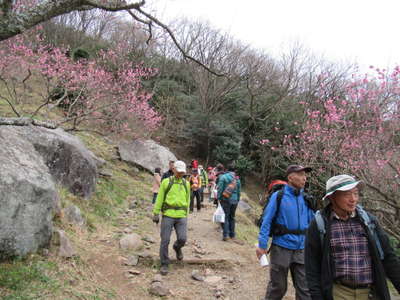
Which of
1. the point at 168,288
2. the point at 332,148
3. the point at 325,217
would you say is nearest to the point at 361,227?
the point at 325,217

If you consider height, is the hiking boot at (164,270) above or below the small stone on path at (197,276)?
above

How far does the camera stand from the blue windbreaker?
340cm

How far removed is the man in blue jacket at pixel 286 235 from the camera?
11.1ft

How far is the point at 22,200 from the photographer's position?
388 centimetres

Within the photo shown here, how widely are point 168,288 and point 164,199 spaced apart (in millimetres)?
1377

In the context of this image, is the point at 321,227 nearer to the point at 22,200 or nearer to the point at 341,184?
the point at 341,184

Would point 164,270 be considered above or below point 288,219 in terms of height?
below

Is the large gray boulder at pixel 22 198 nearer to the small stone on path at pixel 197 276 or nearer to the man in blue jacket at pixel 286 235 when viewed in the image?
the small stone on path at pixel 197 276

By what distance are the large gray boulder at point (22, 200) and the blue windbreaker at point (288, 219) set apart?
10.1 feet

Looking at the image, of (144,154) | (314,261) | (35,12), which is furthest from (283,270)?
(144,154)

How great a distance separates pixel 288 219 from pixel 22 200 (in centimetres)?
344

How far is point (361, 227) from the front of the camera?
2277 millimetres

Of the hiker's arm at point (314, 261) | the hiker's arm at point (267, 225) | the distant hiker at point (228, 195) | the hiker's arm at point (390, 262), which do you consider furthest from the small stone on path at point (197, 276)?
the hiker's arm at point (390, 262)

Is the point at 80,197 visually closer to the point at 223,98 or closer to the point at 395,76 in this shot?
the point at 395,76
